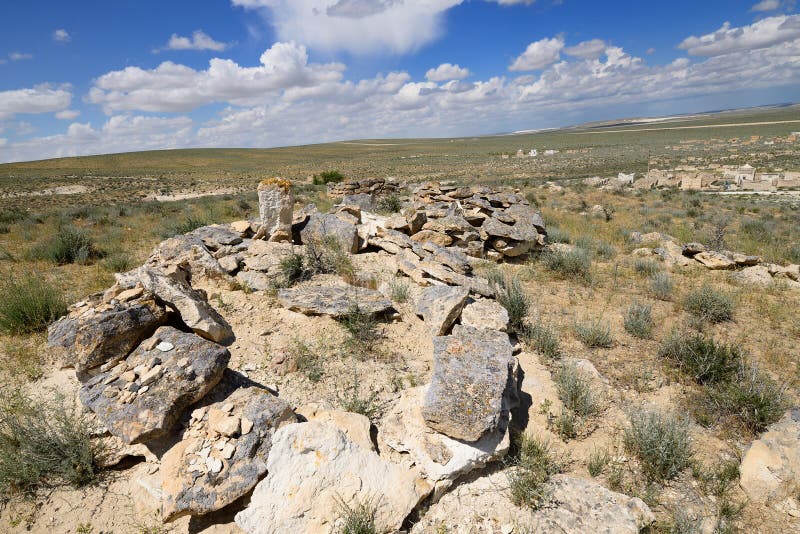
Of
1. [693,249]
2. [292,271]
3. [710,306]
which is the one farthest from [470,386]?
[693,249]

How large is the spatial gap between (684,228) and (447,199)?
8427 millimetres

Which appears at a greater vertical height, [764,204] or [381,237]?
[381,237]

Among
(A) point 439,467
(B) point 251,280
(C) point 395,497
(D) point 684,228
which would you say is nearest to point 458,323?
(A) point 439,467

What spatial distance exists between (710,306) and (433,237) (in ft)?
17.2

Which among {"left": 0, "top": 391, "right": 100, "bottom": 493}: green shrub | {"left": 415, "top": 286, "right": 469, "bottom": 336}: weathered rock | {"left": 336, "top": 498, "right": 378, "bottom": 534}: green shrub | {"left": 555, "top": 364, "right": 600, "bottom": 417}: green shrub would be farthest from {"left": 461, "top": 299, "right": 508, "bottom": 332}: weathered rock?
{"left": 0, "top": 391, "right": 100, "bottom": 493}: green shrub

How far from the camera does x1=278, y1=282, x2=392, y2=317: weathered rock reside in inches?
195

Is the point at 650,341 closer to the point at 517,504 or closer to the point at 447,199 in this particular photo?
the point at 517,504

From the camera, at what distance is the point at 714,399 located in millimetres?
3992

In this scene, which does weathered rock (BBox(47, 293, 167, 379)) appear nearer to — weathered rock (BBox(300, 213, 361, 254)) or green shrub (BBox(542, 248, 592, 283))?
weathered rock (BBox(300, 213, 361, 254))

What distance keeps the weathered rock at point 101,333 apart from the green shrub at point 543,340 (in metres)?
4.56

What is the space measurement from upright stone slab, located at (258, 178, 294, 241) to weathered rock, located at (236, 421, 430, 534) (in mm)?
4862

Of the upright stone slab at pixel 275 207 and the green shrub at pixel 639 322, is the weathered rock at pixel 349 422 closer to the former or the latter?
the green shrub at pixel 639 322

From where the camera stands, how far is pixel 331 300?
5.15 m

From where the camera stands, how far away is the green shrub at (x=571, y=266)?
24.9 ft
